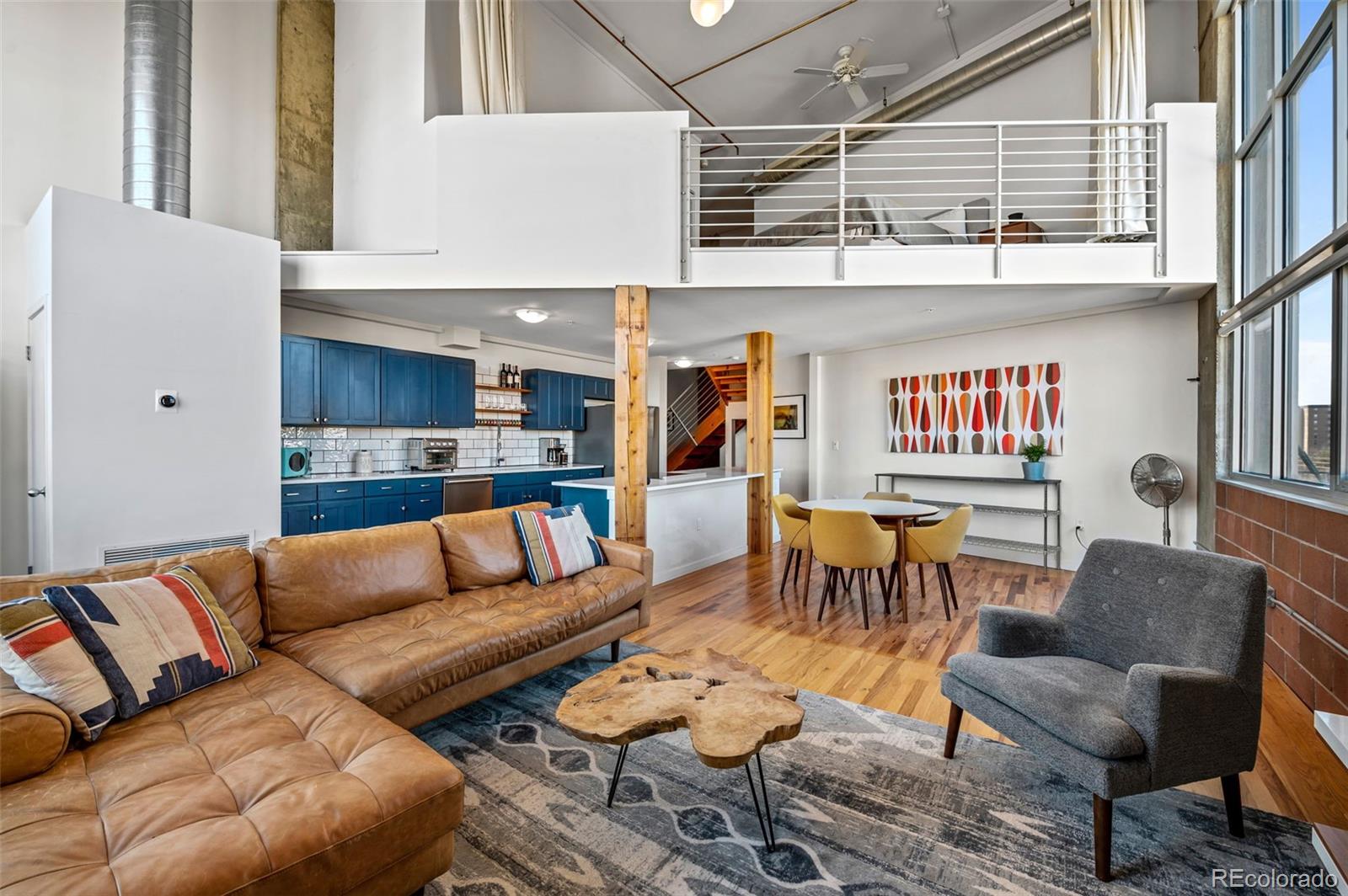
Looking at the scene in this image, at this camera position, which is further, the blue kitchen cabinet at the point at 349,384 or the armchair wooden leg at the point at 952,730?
the blue kitchen cabinet at the point at 349,384

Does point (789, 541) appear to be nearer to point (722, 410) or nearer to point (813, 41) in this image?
point (813, 41)

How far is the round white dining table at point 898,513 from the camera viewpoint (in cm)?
396

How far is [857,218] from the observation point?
549 centimetres

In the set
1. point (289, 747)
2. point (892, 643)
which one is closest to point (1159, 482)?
point (892, 643)

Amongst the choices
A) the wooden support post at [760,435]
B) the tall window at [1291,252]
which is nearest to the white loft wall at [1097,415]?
the tall window at [1291,252]

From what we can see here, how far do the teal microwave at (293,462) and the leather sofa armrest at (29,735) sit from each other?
3.93 meters

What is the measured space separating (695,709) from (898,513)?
2965 millimetres

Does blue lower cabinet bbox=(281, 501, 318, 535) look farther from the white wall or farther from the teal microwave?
the white wall

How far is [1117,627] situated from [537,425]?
649cm

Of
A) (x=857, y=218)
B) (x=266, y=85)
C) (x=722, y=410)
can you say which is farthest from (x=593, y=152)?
(x=722, y=410)

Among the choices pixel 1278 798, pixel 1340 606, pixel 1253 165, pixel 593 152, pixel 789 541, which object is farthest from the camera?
pixel 789 541

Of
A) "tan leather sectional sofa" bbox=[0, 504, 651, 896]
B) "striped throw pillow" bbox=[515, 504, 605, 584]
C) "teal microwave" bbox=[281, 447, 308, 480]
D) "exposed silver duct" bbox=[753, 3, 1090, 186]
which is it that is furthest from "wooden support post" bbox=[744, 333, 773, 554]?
"teal microwave" bbox=[281, 447, 308, 480]

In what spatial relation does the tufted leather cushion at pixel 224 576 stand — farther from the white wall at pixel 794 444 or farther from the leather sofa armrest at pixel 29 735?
the white wall at pixel 794 444

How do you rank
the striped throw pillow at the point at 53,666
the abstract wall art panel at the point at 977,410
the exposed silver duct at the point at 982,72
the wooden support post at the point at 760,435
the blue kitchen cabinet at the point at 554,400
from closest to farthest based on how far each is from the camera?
the striped throw pillow at the point at 53,666, the exposed silver duct at the point at 982,72, the abstract wall art panel at the point at 977,410, the wooden support post at the point at 760,435, the blue kitchen cabinet at the point at 554,400
